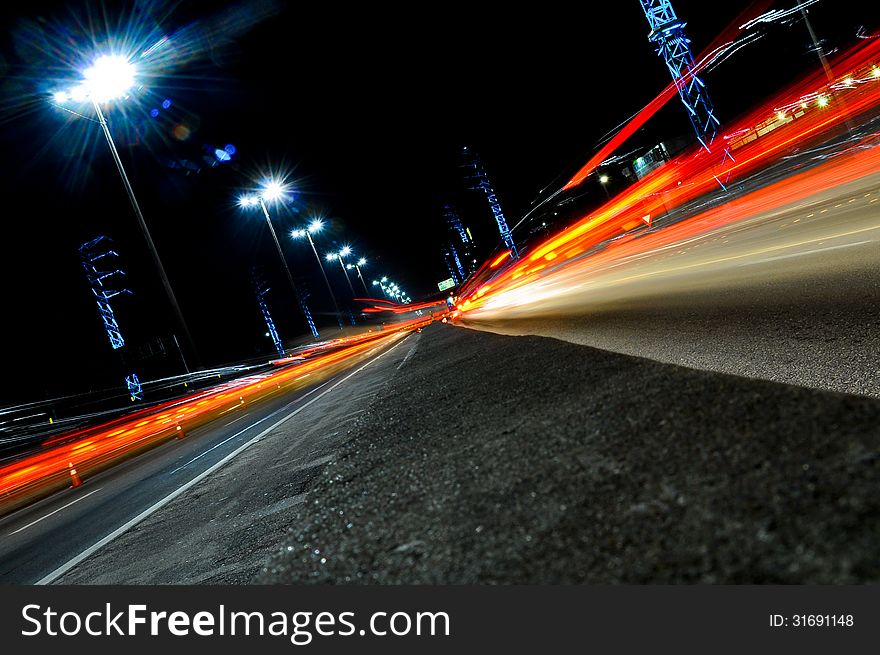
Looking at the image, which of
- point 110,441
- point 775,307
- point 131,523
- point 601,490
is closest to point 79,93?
point 110,441

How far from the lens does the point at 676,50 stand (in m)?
25.5

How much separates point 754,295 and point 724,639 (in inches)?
345

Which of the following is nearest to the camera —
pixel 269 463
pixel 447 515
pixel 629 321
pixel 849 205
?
pixel 447 515

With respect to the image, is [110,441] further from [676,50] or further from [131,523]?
[676,50]

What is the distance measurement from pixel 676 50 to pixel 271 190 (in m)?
28.0

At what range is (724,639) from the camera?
0.97 metres

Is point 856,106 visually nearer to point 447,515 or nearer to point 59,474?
point 447,515

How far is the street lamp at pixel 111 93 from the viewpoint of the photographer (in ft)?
48.6

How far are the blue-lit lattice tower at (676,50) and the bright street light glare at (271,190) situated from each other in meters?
26.7

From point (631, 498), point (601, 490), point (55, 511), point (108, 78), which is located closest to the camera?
point (631, 498)

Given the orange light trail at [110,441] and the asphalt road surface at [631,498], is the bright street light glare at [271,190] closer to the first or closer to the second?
the orange light trail at [110,441]

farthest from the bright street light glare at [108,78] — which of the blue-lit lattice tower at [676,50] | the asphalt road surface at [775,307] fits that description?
the blue-lit lattice tower at [676,50]

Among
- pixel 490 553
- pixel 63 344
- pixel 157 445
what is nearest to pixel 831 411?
pixel 490 553

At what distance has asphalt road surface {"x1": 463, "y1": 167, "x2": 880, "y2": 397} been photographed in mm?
4852
